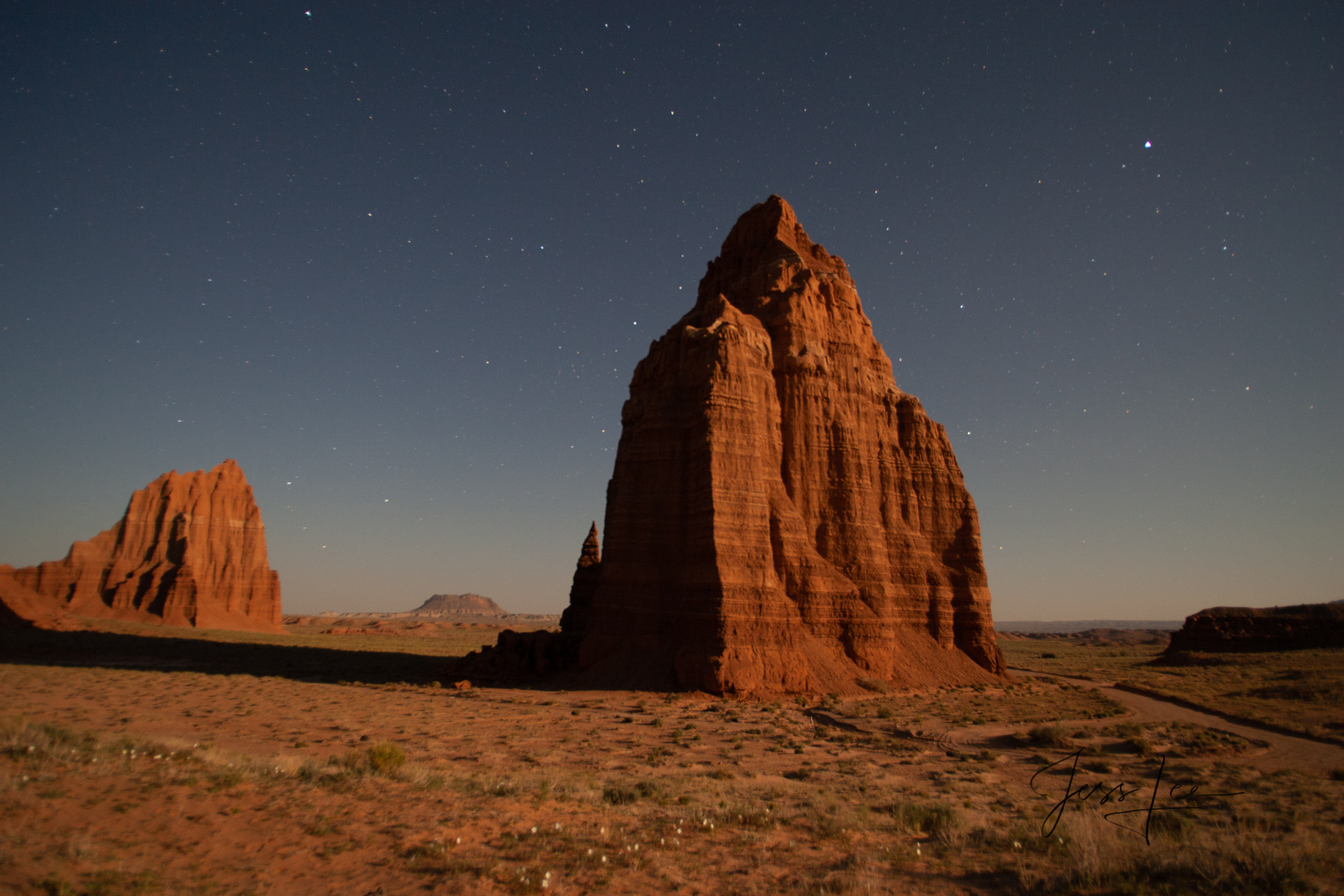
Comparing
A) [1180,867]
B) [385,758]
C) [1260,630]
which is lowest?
[1260,630]

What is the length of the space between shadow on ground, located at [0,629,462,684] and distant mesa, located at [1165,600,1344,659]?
7842cm

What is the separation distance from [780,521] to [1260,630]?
72.5 m

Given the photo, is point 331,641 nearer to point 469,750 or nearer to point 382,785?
point 469,750

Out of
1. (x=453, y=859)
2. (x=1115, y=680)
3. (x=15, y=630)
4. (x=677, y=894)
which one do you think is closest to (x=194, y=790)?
(x=453, y=859)

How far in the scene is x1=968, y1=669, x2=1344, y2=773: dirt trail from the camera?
19.7 metres

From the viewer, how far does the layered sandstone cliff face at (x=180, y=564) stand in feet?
263

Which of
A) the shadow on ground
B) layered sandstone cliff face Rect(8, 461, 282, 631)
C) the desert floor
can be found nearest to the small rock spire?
the shadow on ground

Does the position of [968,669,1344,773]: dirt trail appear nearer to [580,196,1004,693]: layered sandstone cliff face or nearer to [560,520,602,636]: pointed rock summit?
[580,196,1004,693]: layered sandstone cliff face

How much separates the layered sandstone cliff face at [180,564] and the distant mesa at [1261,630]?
118 metres

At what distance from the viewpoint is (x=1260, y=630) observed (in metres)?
71.9
